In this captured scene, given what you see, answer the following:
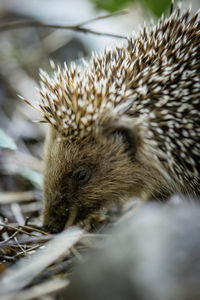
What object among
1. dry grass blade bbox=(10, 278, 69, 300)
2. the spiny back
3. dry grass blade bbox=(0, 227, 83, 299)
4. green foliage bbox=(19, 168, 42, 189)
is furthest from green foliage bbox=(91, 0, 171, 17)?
dry grass blade bbox=(10, 278, 69, 300)

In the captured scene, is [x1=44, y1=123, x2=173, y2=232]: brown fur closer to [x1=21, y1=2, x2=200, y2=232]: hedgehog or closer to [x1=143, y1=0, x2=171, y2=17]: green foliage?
[x1=21, y1=2, x2=200, y2=232]: hedgehog

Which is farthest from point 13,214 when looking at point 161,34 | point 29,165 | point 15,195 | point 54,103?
point 161,34

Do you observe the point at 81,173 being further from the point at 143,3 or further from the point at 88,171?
the point at 143,3

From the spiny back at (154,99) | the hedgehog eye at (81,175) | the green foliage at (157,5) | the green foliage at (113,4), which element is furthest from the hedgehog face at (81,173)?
the green foliage at (113,4)

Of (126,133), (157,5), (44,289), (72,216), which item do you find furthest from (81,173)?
(157,5)

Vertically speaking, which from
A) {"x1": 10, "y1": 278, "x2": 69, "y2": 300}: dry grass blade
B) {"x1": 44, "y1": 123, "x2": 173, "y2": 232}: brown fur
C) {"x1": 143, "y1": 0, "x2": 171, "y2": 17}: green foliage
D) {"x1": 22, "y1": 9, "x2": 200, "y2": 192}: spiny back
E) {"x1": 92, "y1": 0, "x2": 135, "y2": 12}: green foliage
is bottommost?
{"x1": 10, "y1": 278, "x2": 69, "y2": 300}: dry grass blade

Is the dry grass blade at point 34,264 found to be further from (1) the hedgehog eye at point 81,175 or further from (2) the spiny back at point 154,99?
(2) the spiny back at point 154,99
